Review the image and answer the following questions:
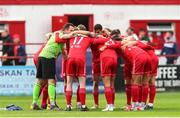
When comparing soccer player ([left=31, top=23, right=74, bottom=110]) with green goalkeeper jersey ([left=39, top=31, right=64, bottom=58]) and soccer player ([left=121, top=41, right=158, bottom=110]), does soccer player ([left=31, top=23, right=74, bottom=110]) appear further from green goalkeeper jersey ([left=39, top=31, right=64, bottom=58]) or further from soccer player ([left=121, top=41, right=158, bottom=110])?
soccer player ([left=121, top=41, right=158, bottom=110])

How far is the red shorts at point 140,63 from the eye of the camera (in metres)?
23.5

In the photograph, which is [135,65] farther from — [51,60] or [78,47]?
[51,60]

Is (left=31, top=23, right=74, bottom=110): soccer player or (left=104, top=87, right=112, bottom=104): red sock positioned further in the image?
(left=31, top=23, right=74, bottom=110): soccer player

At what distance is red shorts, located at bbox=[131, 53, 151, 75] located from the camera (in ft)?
77.0

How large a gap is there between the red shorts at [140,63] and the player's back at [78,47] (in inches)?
52.7

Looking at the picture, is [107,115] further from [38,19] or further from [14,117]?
[38,19]

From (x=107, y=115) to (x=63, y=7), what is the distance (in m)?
17.1

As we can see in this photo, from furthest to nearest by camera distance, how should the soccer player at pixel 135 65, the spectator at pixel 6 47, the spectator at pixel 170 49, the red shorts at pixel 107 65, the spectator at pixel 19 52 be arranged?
the spectator at pixel 170 49
the spectator at pixel 19 52
the spectator at pixel 6 47
the soccer player at pixel 135 65
the red shorts at pixel 107 65

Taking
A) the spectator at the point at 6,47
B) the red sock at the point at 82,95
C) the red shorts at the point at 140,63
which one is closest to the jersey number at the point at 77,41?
the red sock at the point at 82,95

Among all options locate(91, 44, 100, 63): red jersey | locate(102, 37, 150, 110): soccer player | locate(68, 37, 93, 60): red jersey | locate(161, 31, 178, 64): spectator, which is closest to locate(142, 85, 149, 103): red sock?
locate(102, 37, 150, 110): soccer player

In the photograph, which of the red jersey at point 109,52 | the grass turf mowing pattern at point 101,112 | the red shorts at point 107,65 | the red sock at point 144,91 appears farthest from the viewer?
the red sock at point 144,91

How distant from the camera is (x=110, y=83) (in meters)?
23.4

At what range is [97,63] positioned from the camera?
23.9 m

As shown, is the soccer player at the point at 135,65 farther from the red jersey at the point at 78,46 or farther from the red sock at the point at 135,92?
the red jersey at the point at 78,46
